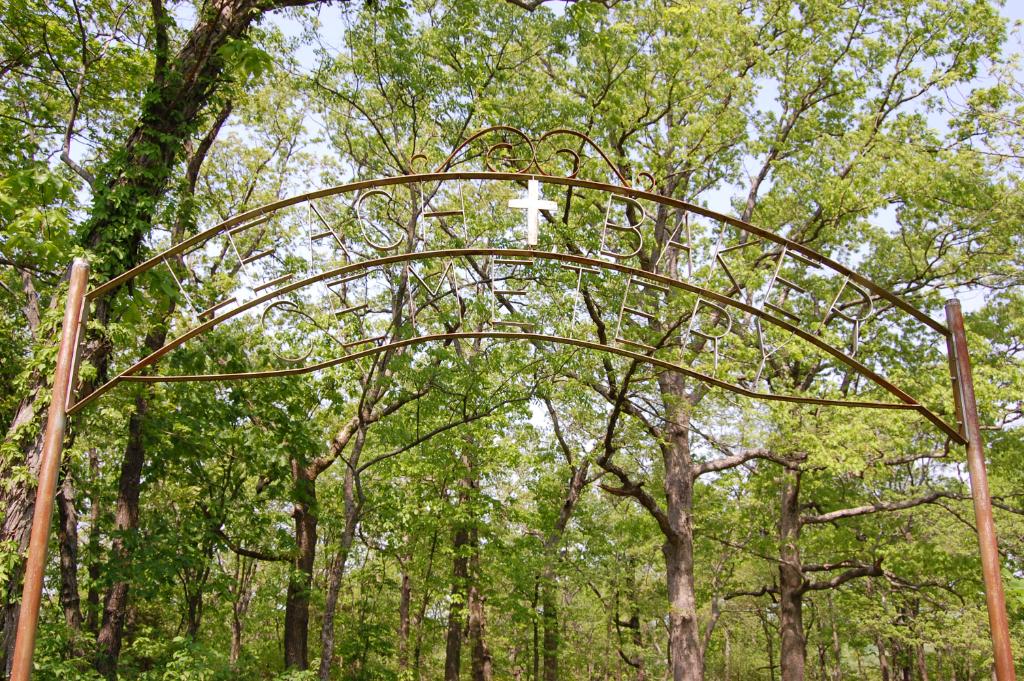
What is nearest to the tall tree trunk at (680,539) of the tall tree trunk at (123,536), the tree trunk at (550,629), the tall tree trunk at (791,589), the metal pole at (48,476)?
the tall tree trunk at (791,589)

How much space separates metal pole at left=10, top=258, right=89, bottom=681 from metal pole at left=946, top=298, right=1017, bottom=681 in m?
4.26

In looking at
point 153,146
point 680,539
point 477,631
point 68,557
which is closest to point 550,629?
point 477,631

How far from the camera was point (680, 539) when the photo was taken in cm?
1155

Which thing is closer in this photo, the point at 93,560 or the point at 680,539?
the point at 93,560

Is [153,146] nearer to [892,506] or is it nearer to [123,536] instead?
[123,536]

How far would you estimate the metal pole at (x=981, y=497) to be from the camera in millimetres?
3664

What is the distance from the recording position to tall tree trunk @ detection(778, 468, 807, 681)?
13.2m

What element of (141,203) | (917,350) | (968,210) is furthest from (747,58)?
(141,203)

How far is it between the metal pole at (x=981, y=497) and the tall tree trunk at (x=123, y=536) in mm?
7800

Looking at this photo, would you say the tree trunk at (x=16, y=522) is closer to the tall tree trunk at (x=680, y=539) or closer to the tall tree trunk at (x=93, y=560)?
the tall tree trunk at (x=93, y=560)

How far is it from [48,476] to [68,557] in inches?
244

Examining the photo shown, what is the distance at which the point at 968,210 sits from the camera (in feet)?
38.9

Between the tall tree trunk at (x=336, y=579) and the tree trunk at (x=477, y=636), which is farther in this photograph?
the tree trunk at (x=477, y=636)

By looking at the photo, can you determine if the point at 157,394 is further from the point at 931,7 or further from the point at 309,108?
the point at 931,7
